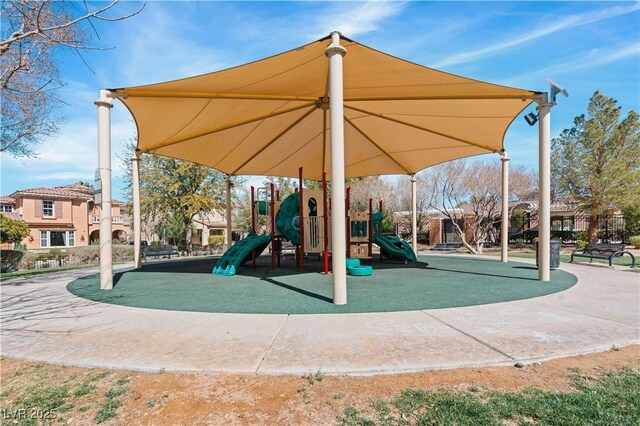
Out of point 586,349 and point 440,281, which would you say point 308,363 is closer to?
point 586,349

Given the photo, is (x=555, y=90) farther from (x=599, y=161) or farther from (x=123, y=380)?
(x=599, y=161)

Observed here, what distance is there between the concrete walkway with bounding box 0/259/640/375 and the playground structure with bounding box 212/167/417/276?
445 cm

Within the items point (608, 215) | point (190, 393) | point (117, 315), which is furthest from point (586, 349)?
point (608, 215)

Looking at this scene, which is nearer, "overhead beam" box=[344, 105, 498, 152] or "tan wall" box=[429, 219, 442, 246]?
"overhead beam" box=[344, 105, 498, 152]

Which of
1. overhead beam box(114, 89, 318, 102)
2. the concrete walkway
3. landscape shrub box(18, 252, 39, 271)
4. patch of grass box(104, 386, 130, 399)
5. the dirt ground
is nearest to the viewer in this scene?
the dirt ground

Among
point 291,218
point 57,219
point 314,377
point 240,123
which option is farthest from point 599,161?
point 57,219

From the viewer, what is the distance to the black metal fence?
23062 millimetres

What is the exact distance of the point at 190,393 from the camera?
2873 millimetres

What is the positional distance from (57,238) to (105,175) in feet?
111

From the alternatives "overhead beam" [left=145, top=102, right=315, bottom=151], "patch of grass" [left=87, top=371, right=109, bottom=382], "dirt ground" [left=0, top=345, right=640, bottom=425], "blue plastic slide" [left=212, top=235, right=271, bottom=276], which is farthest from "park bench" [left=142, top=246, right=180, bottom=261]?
"patch of grass" [left=87, top=371, right=109, bottom=382]

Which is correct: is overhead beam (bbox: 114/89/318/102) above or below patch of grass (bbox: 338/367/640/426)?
above

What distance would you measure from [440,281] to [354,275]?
7.43 ft

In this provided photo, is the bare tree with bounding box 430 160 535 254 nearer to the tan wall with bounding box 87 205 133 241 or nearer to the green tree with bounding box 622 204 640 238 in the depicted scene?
the green tree with bounding box 622 204 640 238

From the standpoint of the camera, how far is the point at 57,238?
34.0 meters
